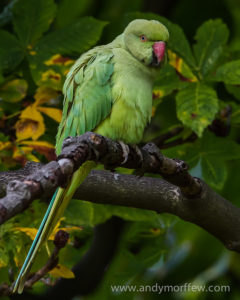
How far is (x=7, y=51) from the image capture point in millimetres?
3219

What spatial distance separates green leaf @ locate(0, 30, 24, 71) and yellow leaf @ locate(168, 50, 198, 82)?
2.78 feet

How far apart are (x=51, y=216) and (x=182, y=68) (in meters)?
1.19

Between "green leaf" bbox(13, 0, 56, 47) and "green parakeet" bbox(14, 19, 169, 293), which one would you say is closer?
"green parakeet" bbox(14, 19, 169, 293)

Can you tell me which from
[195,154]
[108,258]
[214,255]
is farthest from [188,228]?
[195,154]

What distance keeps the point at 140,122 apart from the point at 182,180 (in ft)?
1.30

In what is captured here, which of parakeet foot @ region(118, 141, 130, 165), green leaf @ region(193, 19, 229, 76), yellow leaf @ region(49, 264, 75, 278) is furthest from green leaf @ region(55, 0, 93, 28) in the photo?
yellow leaf @ region(49, 264, 75, 278)

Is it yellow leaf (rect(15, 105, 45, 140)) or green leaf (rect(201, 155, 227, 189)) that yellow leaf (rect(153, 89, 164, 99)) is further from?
yellow leaf (rect(15, 105, 45, 140))

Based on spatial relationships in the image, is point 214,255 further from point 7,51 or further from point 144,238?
point 7,51

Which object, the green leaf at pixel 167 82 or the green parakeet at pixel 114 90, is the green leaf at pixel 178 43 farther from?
the green parakeet at pixel 114 90

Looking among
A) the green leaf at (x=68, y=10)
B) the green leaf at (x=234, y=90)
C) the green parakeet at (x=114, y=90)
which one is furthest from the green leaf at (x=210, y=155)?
the green leaf at (x=68, y=10)

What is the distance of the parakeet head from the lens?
2.81m

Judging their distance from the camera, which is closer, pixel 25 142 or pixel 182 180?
pixel 182 180

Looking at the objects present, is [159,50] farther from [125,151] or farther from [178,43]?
[125,151]

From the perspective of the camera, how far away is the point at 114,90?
268cm
